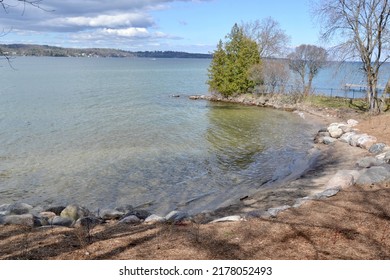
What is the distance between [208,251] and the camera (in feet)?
21.8

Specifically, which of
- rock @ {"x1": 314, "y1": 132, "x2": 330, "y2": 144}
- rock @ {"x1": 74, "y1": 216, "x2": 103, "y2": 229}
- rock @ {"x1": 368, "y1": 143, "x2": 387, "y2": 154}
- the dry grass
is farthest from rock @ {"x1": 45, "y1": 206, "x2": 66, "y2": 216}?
rock @ {"x1": 314, "y1": 132, "x2": 330, "y2": 144}

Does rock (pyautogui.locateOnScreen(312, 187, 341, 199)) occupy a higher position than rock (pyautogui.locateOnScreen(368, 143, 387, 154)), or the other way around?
rock (pyautogui.locateOnScreen(368, 143, 387, 154))

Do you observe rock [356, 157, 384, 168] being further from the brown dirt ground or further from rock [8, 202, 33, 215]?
rock [8, 202, 33, 215]

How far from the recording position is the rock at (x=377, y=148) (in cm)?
1580

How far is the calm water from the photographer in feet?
44.8

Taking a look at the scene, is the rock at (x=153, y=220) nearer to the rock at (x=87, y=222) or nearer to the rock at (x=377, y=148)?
the rock at (x=87, y=222)

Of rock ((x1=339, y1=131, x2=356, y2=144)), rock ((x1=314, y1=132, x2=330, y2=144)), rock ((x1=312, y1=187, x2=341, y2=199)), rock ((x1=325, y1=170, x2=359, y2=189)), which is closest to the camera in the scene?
rock ((x1=312, y1=187, x2=341, y2=199))

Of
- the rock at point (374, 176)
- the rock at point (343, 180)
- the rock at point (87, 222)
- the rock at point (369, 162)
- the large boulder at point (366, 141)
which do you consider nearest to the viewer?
the rock at point (87, 222)

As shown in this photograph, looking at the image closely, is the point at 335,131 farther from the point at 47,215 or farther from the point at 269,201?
the point at 47,215

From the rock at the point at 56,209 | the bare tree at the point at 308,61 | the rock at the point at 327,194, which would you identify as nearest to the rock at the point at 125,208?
the rock at the point at 56,209

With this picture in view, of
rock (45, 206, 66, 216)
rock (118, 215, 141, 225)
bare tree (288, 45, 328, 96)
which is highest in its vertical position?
bare tree (288, 45, 328, 96)

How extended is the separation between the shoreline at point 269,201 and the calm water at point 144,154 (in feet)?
3.00

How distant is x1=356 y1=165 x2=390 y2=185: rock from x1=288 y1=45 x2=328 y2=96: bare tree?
107ft
